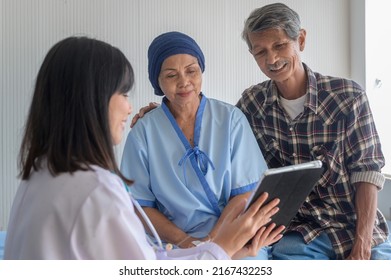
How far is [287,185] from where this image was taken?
1.09m

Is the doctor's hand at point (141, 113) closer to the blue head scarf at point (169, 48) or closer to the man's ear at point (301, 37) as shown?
the blue head scarf at point (169, 48)

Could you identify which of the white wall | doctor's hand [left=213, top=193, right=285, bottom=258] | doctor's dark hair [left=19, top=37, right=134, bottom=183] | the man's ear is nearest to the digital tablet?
doctor's hand [left=213, top=193, right=285, bottom=258]

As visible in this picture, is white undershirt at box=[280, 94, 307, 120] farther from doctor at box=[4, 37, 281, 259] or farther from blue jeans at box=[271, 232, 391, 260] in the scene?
doctor at box=[4, 37, 281, 259]

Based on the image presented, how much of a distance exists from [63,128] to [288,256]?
0.90 metres

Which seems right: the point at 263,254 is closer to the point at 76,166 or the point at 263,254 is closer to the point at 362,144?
the point at 362,144

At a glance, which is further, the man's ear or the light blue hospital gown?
the man's ear

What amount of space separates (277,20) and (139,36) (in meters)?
0.75

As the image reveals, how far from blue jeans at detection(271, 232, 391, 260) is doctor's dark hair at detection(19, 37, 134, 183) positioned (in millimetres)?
801

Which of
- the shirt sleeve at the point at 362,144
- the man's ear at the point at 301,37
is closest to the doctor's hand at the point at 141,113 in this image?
the man's ear at the point at 301,37

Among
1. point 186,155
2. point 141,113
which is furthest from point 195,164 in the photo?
point 141,113

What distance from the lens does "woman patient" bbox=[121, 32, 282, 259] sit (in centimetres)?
140

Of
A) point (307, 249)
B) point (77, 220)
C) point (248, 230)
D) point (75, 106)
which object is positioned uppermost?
point (75, 106)

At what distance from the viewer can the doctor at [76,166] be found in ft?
2.50
